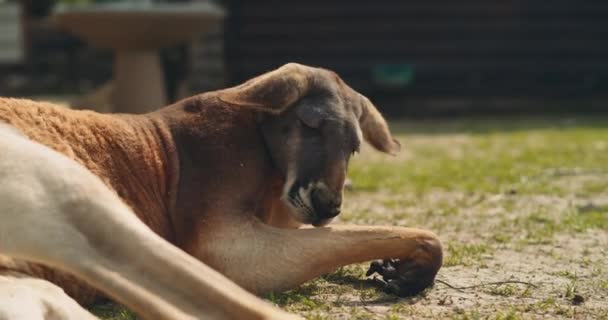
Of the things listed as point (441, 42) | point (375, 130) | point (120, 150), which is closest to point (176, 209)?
point (120, 150)

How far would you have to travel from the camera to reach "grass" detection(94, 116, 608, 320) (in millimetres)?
4277

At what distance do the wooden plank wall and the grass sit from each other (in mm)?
4995

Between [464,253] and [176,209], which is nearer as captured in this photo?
[176,209]

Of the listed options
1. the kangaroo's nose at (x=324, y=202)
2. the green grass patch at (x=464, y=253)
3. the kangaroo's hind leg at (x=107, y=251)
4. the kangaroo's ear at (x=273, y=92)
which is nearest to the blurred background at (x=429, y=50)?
the green grass patch at (x=464, y=253)

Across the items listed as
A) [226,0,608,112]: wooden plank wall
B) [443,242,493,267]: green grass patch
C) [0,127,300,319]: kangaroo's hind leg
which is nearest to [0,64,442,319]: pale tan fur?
[0,127,300,319]: kangaroo's hind leg

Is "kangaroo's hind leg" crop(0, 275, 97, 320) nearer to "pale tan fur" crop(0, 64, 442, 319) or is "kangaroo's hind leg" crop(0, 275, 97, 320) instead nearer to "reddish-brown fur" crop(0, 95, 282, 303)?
"pale tan fur" crop(0, 64, 442, 319)

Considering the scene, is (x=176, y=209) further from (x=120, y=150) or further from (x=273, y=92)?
(x=273, y=92)

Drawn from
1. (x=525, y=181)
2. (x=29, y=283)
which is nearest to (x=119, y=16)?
(x=525, y=181)

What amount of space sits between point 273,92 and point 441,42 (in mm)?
13144

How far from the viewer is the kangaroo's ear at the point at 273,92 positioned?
183 inches

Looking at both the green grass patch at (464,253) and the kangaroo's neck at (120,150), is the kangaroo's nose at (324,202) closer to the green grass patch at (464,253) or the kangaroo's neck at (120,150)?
the kangaroo's neck at (120,150)

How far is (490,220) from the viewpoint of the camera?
6629 millimetres

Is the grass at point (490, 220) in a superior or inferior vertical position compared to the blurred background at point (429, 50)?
superior

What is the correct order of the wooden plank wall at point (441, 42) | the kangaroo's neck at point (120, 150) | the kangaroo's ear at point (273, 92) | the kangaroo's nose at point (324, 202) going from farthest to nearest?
the wooden plank wall at point (441, 42) → the kangaroo's ear at point (273, 92) → the kangaroo's nose at point (324, 202) → the kangaroo's neck at point (120, 150)
